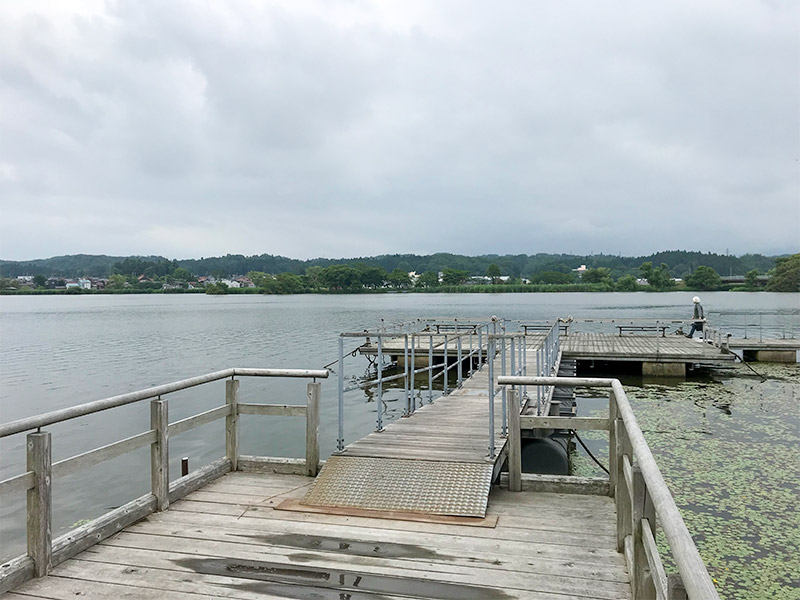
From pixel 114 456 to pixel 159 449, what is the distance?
18.2 inches

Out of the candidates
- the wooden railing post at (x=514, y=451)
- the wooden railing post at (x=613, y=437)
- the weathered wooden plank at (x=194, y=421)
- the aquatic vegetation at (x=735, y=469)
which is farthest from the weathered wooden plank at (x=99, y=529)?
the aquatic vegetation at (x=735, y=469)

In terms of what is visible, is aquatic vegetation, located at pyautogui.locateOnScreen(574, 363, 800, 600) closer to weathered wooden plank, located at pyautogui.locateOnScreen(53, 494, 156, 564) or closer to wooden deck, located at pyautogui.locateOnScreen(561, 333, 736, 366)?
wooden deck, located at pyautogui.locateOnScreen(561, 333, 736, 366)

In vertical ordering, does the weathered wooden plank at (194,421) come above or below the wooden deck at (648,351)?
above

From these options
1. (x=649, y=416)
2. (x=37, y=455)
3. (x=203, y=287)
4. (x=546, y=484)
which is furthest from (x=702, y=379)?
(x=203, y=287)

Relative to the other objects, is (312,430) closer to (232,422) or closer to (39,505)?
(232,422)

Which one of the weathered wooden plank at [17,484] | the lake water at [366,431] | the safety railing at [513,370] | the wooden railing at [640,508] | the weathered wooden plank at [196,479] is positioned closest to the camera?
the wooden railing at [640,508]

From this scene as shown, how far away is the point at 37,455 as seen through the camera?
3584mm

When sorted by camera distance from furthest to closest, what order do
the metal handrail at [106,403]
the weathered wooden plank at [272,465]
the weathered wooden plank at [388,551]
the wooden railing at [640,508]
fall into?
the weathered wooden plank at [272,465] < the weathered wooden plank at [388,551] < the metal handrail at [106,403] < the wooden railing at [640,508]

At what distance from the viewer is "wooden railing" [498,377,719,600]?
1626 millimetres

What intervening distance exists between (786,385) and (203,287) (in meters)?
164

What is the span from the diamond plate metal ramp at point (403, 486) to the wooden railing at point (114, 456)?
43 cm

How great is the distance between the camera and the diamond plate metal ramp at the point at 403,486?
4.73m

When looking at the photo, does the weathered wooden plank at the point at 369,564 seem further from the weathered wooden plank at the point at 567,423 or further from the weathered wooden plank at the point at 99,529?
the weathered wooden plank at the point at 567,423

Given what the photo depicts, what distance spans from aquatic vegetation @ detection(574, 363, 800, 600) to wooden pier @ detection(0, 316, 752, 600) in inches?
92.3
